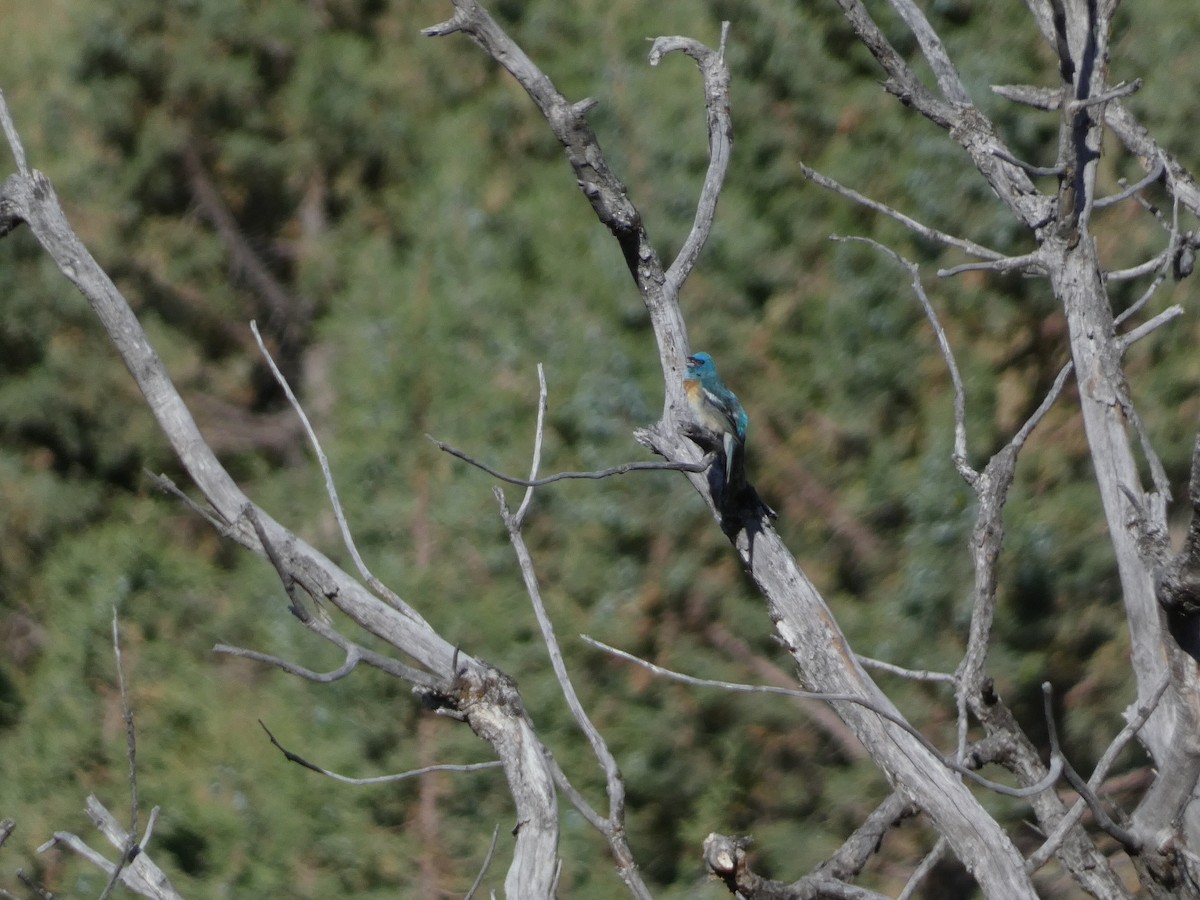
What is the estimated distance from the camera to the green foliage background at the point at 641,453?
20.2ft

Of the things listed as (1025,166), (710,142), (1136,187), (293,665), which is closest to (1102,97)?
(1025,166)

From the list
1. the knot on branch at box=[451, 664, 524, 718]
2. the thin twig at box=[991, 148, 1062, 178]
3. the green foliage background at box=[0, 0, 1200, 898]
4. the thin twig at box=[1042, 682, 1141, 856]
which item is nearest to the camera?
the thin twig at box=[1042, 682, 1141, 856]

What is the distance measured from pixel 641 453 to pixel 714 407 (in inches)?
93.8

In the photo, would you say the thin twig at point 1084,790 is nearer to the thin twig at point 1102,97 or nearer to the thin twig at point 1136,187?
the thin twig at point 1102,97

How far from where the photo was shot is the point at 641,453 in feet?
19.5

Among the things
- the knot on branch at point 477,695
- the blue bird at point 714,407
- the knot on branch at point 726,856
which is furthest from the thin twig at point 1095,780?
the knot on branch at point 477,695

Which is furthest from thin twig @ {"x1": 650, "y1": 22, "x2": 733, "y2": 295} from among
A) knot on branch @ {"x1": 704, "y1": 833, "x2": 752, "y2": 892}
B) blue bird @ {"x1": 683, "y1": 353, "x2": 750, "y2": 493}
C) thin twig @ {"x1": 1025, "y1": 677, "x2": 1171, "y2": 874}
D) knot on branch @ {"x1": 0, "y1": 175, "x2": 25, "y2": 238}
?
knot on branch @ {"x1": 0, "y1": 175, "x2": 25, "y2": 238}

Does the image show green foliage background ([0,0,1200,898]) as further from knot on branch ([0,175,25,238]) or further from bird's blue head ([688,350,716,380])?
knot on branch ([0,175,25,238])

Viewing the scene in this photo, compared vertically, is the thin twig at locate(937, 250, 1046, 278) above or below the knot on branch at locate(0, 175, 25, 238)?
above

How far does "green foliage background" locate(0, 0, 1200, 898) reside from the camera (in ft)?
20.2

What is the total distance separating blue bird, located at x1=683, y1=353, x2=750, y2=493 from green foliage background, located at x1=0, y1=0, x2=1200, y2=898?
2270 millimetres

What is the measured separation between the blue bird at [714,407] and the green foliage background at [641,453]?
2270 millimetres

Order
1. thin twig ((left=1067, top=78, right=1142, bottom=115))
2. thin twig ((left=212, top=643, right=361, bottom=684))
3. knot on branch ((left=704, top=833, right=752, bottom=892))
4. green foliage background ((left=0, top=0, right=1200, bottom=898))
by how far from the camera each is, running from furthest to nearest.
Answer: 1. green foliage background ((left=0, top=0, right=1200, bottom=898))
2. thin twig ((left=1067, top=78, right=1142, bottom=115))
3. knot on branch ((left=704, top=833, right=752, bottom=892))
4. thin twig ((left=212, top=643, right=361, bottom=684))

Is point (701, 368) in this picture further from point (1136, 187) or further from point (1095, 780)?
point (1095, 780)
